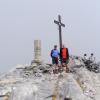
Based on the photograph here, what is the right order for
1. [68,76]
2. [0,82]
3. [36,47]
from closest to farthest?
1. [0,82]
2. [68,76]
3. [36,47]

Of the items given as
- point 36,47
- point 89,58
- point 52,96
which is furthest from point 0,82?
point 89,58

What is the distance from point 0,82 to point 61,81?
3248 millimetres

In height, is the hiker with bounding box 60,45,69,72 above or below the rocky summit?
above

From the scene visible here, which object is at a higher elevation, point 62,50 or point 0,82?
point 62,50

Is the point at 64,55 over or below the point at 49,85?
over

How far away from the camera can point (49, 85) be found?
2178cm

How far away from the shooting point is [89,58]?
33812mm

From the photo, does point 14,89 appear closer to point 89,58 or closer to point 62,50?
point 62,50

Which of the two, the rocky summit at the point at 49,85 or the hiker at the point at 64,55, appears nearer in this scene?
the rocky summit at the point at 49,85

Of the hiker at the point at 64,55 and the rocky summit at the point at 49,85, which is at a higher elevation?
the hiker at the point at 64,55

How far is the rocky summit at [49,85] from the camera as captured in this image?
19.2m

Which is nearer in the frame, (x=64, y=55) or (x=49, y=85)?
(x=49, y=85)

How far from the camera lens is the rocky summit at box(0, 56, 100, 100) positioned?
19.2m

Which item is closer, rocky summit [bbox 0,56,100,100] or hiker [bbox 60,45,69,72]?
rocky summit [bbox 0,56,100,100]
